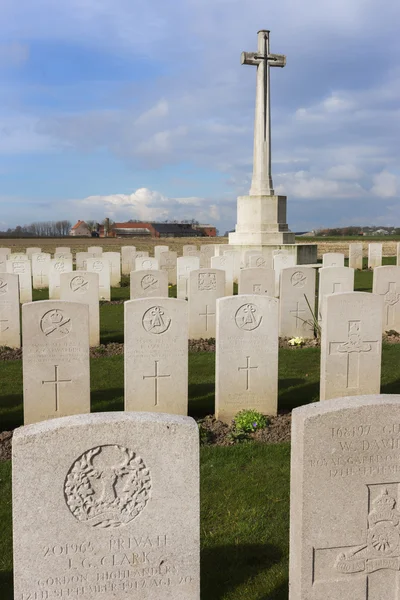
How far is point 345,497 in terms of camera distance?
111 inches

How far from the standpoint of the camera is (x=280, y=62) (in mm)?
18750

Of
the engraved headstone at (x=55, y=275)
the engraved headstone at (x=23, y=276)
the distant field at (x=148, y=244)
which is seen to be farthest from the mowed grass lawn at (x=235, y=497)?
Result: the distant field at (x=148, y=244)

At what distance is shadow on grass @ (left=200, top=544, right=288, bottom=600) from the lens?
11.2ft

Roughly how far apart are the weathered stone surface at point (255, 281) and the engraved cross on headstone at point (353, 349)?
12.0 ft

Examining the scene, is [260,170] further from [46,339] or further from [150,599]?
[150,599]

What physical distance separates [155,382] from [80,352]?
83cm

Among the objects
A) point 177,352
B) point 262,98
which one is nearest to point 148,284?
point 177,352

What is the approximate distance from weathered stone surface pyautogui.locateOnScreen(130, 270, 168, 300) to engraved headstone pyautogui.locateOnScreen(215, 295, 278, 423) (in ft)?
14.6

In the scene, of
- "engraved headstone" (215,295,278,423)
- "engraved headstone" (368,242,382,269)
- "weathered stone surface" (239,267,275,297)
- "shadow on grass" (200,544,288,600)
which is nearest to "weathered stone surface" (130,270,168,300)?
"weathered stone surface" (239,267,275,297)

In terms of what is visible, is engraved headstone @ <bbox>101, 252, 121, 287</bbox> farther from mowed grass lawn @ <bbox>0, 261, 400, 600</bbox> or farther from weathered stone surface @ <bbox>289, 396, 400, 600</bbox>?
weathered stone surface @ <bbox>289, 396, 400, 600</bbox>

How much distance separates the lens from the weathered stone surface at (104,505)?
259 centimetres

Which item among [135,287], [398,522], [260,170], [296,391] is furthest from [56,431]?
[260,170]

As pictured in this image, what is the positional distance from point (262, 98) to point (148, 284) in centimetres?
1049

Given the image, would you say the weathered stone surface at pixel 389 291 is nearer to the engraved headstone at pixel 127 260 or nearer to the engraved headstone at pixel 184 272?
the engraved headstone at pixel 184 272
